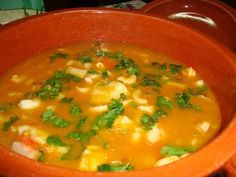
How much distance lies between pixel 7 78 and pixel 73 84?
0.39 meters

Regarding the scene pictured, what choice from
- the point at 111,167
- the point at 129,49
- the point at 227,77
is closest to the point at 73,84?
the point at 129,49

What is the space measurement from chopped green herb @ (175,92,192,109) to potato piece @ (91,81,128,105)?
0.29m

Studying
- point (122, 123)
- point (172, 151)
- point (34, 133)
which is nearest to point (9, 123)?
point (34, 133)

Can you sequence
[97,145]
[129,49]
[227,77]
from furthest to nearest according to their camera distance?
[129,49], [227,77], [97,145]

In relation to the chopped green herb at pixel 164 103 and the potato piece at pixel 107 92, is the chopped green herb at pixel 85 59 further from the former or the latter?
the chopped green herb at pixel 164 103

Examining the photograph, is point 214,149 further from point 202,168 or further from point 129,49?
point 129,49

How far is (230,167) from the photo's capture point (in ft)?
4.42

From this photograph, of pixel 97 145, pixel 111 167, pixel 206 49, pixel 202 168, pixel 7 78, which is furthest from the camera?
pixel 7 78

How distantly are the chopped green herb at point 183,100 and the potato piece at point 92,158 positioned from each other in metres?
0.56

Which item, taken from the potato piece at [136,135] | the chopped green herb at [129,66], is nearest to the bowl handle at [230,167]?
the potato piece at [136,135]

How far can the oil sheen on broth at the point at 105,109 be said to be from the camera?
170 centimetres

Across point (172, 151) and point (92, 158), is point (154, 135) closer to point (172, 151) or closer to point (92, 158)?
point (172, 151)

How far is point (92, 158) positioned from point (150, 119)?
42 centimetres

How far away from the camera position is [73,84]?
2162 millimetres
